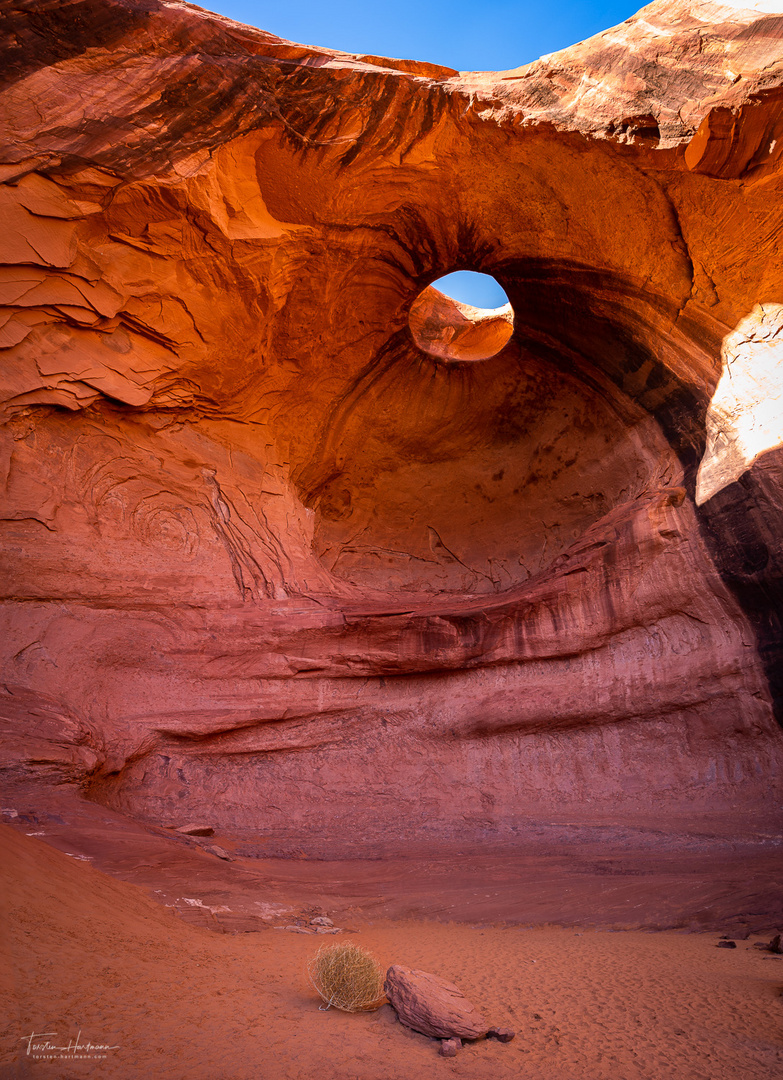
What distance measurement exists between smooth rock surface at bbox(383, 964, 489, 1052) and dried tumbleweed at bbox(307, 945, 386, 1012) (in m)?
0.09

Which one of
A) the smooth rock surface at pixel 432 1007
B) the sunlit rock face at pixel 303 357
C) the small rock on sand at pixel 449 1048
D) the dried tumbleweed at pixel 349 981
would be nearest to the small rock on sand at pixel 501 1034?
the smooth rock surface at pixel 432 1007

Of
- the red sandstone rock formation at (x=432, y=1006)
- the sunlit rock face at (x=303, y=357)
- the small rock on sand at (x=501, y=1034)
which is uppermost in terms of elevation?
the sunlit rock face at (x=303, y=357)

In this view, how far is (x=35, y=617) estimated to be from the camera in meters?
7.28

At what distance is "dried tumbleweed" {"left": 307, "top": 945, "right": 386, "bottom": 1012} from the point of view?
135 inches

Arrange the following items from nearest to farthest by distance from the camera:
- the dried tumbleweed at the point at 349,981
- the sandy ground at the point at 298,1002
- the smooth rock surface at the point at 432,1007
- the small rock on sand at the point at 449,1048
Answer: the sandy ground at the point at 298,1002 → the small rock on sand at the point at 449,1048 → the smooth rock surface at the point at 432,1007 → the dried tumbleweed at the point at 349,981

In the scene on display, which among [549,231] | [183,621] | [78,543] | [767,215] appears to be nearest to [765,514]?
[767,215]

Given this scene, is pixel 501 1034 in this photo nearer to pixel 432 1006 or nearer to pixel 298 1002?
pixel 432 1006

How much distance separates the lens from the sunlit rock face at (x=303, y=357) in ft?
23.0

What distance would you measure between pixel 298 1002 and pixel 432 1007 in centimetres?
73

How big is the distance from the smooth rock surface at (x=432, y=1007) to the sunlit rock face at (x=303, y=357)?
3.90m

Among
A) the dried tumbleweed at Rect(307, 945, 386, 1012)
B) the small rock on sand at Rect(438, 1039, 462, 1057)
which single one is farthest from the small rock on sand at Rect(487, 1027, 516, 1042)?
the dried tumbleweed at Rect(307, 945, 386, 1012)

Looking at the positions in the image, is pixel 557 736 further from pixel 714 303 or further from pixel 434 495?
pixel 714 303

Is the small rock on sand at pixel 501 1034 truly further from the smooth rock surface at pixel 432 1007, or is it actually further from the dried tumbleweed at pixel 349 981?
the dried tumbleweed at pixel 349 981

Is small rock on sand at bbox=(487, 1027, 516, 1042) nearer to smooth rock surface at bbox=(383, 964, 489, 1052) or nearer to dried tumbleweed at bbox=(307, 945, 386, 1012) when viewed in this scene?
smooth rock surface at bbox=(383, 964, 489, 1052)
